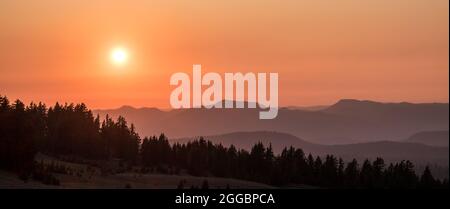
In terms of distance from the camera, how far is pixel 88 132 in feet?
342

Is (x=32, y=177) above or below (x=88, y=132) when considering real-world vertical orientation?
below

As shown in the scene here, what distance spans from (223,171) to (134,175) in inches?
1005

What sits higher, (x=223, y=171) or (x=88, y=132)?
(x=88, y=132)

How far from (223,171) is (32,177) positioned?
46.8 meters

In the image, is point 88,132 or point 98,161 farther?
point 88,132
